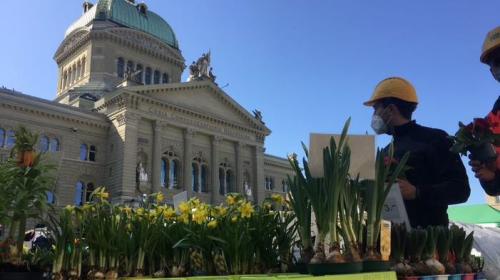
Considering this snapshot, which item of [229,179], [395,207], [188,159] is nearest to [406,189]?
[395,207]

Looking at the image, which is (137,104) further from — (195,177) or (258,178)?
(258,178)

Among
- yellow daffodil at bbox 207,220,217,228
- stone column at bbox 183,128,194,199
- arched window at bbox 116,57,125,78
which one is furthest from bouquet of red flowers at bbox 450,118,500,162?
arched window at bbox 116,57,125,78

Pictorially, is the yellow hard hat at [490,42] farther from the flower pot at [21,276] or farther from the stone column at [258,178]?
the stone column at [258,178]

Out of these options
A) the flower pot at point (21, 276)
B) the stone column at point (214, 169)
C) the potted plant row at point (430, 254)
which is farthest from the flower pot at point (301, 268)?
the stone column at point (214, 169)

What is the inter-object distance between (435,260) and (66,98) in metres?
42.7

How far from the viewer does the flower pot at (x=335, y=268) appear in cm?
205

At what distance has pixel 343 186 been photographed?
235cm

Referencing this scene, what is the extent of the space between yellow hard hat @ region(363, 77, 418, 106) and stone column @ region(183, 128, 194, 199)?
33039 mm

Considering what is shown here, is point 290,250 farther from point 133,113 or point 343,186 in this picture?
point 133,113

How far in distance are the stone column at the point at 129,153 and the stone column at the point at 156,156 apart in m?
1.64

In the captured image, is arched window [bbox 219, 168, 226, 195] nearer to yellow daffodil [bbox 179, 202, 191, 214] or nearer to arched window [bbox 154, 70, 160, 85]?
arched window [bbox 154, 70, 160, 85]

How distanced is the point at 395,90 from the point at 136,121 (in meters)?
31.5

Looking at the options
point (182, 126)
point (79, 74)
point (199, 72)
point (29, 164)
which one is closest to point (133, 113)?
point (182, 126)

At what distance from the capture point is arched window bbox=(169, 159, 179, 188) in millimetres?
36141
